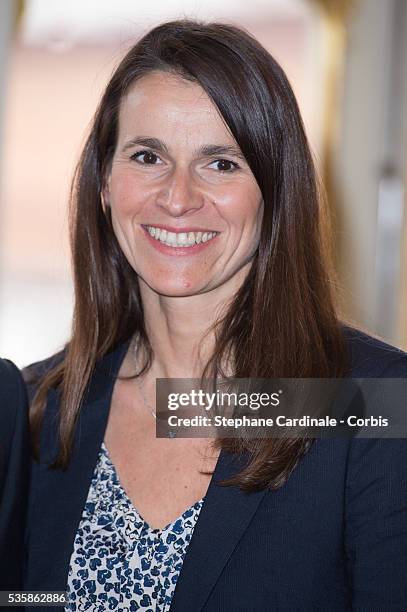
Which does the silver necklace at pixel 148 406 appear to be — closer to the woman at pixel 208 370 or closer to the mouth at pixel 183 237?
the woman at pixel 208 370

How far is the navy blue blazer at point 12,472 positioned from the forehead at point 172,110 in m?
0.46

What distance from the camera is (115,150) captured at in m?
1.50

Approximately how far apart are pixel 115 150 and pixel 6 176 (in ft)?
5.58

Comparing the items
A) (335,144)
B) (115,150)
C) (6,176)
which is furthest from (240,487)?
(335,144)

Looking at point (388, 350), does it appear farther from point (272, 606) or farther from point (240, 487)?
point (272, 606)

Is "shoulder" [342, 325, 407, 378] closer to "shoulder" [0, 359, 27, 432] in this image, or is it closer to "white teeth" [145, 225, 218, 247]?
"white teeth" [145, 225, 218, 247]

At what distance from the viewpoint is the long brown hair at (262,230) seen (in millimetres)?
1357

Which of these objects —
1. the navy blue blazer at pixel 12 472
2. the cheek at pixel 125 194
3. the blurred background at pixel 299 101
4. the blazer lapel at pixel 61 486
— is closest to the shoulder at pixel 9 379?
the navy blue blazer at pixel 12 472

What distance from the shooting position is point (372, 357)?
1370 mm

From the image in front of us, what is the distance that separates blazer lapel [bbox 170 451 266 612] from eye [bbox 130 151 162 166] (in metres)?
0.49

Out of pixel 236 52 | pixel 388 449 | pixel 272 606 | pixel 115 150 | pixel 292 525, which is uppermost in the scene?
pixel 236 52

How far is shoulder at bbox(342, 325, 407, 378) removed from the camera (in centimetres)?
134

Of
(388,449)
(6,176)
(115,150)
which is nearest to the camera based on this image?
(388,449)

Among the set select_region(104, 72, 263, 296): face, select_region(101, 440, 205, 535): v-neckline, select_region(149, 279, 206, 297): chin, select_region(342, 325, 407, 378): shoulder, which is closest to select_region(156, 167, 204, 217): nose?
select_region(104, 72, 263, 296): face
